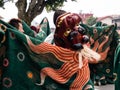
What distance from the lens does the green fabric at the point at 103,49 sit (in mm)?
8383

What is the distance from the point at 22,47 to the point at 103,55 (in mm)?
4414

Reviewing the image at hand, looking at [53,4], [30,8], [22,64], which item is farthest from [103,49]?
[53,4]

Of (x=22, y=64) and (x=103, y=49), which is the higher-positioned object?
(x=22, y=64)

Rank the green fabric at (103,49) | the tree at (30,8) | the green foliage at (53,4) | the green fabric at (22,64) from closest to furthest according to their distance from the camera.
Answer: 1. the green fabric at (22,64)
2. the green fabric at (103,49)
3. the tree at (30,8)
4. the green foliage at (53,4)

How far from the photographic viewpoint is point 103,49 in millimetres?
8492

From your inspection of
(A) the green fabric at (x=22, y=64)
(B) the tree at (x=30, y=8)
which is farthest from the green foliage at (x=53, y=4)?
(A) the green fabric at (x=22, y=64)

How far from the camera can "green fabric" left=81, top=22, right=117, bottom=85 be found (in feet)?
27.5

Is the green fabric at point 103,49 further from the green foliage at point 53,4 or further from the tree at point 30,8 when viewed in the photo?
the green foliage at point 53,4

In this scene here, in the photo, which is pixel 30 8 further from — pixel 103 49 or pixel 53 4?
pixel 103 49

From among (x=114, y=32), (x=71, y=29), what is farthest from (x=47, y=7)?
(x=71, y=29)

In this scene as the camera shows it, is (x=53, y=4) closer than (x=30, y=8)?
No

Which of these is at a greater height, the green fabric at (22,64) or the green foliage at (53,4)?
the green fabric at (22,64)

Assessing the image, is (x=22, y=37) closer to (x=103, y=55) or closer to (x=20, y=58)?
(x=20, y=58)

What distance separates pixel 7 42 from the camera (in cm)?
419
